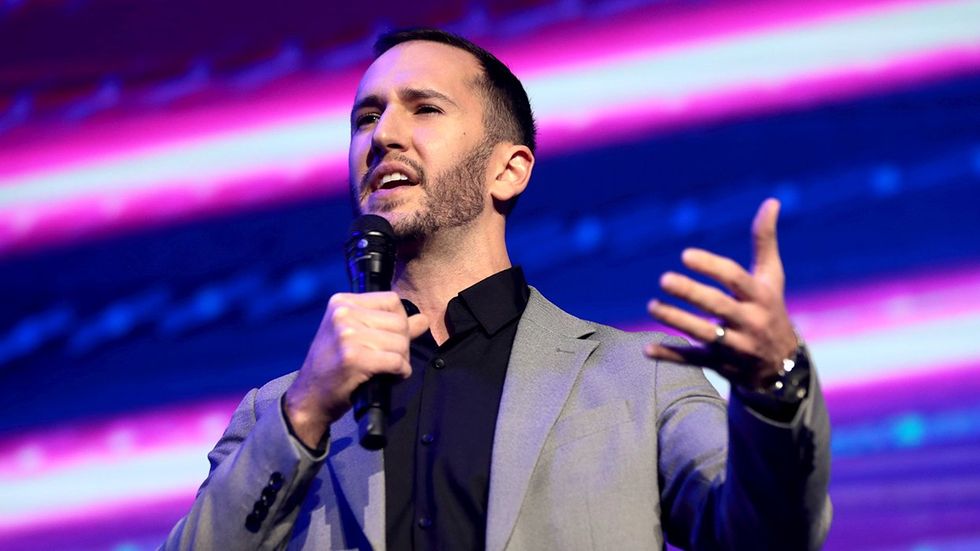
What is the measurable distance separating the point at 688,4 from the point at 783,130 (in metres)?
0.40

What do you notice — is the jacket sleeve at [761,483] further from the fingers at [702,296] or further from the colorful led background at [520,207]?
the colorful led background at [520,207]

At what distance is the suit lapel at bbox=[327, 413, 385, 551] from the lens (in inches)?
63.4

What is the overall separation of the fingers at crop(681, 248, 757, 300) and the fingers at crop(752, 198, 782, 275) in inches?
2.2

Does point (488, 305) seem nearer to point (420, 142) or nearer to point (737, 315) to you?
point (420, 142)

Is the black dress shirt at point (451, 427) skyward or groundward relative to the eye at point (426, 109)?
groundward

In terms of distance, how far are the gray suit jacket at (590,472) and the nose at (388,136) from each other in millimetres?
481

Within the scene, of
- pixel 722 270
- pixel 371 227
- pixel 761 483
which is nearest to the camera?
pixel 722 270

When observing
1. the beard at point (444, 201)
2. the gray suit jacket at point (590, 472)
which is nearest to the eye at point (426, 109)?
the beard at point (444, 201)

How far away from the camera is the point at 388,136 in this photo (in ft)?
6.96

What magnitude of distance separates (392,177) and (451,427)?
57cm

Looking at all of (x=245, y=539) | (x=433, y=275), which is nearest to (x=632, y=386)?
(x=433, y=275)

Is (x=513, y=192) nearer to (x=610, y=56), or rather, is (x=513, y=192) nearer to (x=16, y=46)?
(x=610, y=56)

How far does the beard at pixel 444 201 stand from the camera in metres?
2.08

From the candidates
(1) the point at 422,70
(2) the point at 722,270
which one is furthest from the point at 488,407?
(1) the point at 422,70
